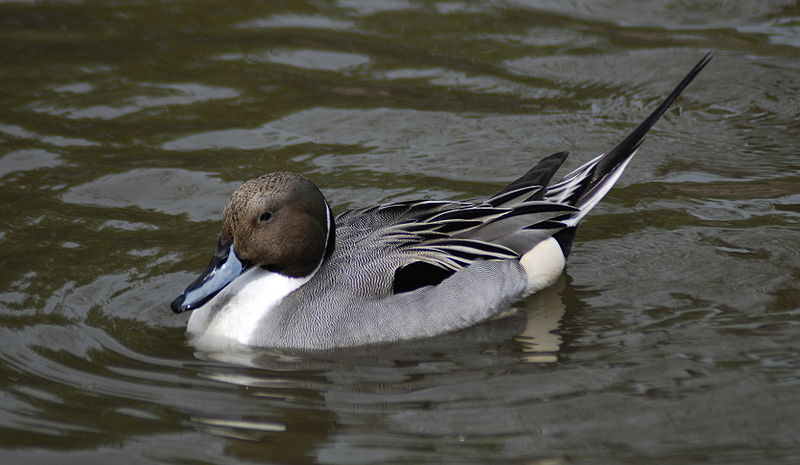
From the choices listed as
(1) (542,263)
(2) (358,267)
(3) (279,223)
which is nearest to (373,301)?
(2) (358,267)

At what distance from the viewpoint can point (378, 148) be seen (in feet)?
25.6

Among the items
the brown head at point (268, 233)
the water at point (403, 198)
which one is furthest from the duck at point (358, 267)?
the water at point (403, 198)

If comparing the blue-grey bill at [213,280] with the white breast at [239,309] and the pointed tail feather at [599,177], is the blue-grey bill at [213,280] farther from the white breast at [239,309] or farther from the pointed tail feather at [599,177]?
the pointed tail feather at [599,177]

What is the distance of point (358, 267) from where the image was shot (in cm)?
567

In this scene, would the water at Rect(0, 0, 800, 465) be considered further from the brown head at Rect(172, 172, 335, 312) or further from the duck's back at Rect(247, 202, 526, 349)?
the brown head at Rect(172, 172, 335, 312)

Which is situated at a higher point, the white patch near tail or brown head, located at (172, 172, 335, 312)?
brown head, located at (172, 172, 335, 312)

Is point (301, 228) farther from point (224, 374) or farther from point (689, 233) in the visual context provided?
point (689, 233)

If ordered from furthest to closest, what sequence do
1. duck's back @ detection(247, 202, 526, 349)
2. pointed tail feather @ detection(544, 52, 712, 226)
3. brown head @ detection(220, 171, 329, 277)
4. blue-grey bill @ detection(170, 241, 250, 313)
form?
pointed tail feather @ detection(544, 52, 712, 226), duck's back @ detection(247, 202, 526, 349), brown head @ detection(220, 171, 329, 277), blue-grey bill @ detection(170, 241, 250, 313)

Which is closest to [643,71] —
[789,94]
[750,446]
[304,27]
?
[789,94]

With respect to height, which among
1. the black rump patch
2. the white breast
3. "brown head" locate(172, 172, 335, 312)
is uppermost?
"brown head" locate(172, 172, 335, 312)

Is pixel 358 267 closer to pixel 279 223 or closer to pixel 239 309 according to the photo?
pixel 279 223

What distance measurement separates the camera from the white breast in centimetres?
552

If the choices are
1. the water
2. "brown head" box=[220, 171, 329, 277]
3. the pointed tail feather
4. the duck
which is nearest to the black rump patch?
the duck

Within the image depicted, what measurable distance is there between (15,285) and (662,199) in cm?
384
